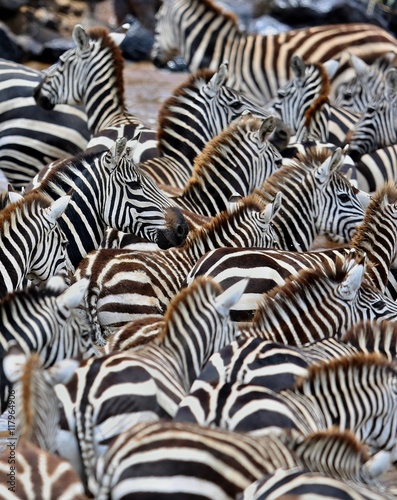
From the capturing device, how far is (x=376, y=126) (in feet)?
37.2

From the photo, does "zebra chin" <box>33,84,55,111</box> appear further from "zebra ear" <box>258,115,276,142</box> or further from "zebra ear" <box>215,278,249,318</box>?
"zebra ear" <box>215,278,249,318</box>

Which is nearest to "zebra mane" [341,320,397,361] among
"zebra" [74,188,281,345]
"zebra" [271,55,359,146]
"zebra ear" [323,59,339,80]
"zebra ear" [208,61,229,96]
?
"zebra" [74,188,281,345]

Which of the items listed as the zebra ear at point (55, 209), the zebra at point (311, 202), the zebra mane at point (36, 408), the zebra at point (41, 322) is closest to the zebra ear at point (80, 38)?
the zebra at point (311, 202)

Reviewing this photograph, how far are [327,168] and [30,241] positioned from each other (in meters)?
2.57

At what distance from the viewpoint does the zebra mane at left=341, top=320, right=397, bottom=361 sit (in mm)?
6043

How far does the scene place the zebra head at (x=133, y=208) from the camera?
761 centimetres

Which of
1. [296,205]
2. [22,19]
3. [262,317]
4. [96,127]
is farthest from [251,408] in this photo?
[22,19]

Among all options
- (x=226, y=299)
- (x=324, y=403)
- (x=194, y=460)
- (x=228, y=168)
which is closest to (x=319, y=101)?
(x=228, y=168)

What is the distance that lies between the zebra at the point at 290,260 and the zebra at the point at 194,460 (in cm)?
234

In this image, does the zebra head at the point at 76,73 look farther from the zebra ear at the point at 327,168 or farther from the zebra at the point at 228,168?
the zebra ear at the point at 327,168

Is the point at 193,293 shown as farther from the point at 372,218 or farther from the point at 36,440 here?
the point at 372,218

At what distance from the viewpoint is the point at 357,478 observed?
14.7ft

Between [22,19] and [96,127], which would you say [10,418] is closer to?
[96,127]

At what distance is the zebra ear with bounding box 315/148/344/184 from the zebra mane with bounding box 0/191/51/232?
2.29m
